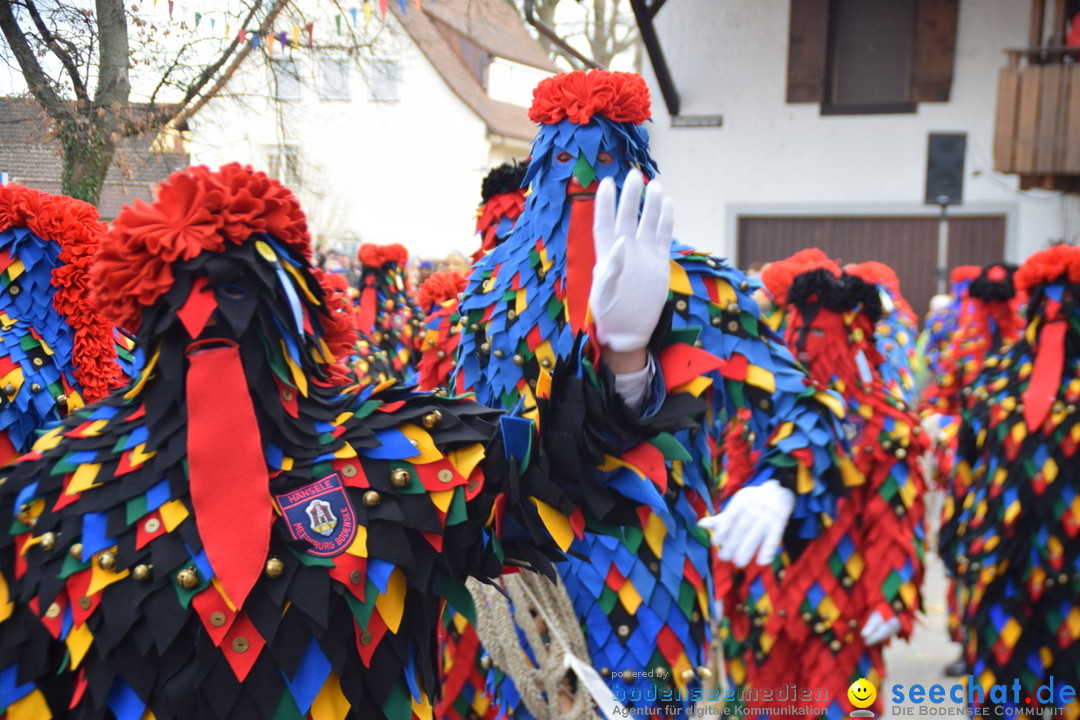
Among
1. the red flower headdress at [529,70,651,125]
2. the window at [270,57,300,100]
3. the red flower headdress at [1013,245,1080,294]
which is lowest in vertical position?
the red flower headdress at [1013,245,1080,294]

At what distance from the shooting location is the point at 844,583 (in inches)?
139

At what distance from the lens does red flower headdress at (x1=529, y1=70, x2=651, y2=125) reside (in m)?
2.54

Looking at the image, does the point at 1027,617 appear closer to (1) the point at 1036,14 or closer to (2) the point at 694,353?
(2) the point at 694,353

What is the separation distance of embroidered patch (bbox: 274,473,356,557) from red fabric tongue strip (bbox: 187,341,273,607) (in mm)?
41

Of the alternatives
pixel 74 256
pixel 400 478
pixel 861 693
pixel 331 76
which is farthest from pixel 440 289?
pixel 400 478

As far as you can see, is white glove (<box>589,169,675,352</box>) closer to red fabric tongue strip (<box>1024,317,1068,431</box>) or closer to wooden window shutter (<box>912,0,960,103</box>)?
red fabric tongue strip (<box>1024,317,1068,431</box>)

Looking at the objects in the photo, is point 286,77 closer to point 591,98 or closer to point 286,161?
point 286,161

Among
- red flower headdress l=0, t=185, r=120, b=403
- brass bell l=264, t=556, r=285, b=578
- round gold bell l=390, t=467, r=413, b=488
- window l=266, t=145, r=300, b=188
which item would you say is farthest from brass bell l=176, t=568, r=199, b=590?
window l=266, t=145, r=300, b=188

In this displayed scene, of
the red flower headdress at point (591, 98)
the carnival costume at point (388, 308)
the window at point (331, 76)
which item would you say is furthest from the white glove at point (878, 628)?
the carnival costume at point (388, 308)

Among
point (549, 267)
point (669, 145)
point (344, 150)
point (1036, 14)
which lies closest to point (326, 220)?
point (344, 150)

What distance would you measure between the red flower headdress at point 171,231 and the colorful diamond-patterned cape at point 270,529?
33 mm

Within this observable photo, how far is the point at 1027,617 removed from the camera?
349 cm

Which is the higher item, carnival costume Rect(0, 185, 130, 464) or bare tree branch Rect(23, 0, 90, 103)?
bare tree branch Rect(23, 0, 90, 103)

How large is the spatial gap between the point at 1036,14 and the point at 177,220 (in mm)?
10727
